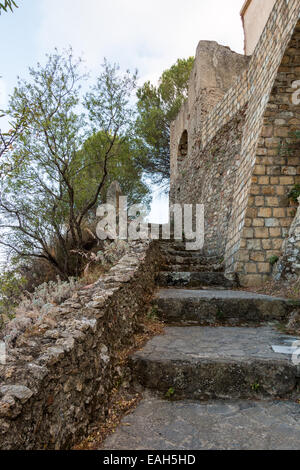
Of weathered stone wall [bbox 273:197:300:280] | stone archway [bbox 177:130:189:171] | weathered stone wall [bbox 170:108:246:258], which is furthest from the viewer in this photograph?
stone archway [bbox 177:130:189:171]

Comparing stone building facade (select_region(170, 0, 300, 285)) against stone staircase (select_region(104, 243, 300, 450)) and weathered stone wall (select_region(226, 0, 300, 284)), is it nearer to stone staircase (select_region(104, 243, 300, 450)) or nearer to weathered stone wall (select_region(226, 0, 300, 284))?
weathered stone wall (select_region(226, 0, 300, 284))

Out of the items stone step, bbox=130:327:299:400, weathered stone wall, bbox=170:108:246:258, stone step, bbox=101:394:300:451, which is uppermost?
weathered stone wall, bbox=170:108:246:258

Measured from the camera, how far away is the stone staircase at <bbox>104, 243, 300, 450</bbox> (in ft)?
5.63

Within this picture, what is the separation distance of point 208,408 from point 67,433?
0.94m

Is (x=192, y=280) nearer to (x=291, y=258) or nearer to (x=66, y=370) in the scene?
(x=291, y=258)

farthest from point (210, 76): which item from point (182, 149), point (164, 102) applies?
point (164, 102)

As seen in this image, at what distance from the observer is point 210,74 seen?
30.1 feet

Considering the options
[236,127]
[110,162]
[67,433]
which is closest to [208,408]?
[67,433]

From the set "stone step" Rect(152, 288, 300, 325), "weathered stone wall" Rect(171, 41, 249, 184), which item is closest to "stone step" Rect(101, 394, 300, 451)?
"stone step" Rect(152, 288, 300, 325)
